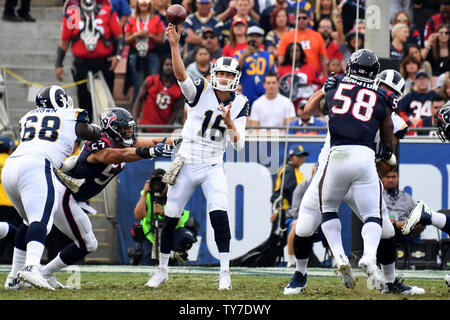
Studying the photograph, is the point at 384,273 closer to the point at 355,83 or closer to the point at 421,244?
the point at 355,83

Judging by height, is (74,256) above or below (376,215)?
below

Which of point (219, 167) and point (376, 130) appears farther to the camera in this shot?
point (219, 167)

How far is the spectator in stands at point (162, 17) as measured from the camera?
46.6 feet

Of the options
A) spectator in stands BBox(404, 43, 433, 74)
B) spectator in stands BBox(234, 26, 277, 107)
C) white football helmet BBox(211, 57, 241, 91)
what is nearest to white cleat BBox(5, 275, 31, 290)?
white football helmet BBox(211, 57, 241, 91)

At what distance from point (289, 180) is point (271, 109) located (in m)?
1.30

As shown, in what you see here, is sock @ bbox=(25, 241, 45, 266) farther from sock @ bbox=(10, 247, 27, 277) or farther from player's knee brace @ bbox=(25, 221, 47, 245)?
sock @ bbox=(10, 247, 27, 277)

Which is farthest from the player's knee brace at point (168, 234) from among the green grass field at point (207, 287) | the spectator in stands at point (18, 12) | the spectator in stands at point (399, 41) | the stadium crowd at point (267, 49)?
the spectator in stands at point (18, 12)

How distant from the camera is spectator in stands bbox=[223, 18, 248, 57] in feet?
46.2

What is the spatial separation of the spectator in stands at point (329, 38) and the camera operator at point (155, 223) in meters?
4.45

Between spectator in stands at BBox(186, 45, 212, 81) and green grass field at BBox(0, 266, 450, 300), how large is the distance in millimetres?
3534

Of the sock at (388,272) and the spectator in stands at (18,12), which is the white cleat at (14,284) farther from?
the spectator in stands at (18,12)

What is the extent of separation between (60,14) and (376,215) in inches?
415
